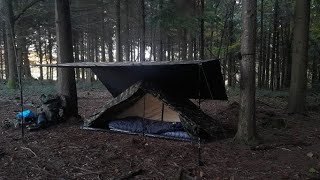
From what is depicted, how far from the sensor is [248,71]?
6.20m

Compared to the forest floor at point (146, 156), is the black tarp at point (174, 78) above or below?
above

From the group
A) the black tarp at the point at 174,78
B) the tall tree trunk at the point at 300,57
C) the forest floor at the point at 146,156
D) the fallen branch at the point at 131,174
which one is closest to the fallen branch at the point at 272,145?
the forest floor at the point at 146,156

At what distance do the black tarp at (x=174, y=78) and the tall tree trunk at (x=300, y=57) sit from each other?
9.35 feet

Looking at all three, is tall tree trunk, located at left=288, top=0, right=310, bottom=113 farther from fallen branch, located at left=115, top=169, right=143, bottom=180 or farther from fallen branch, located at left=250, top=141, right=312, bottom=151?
fallen branch, located at left=115, top=169, right=143, bottom=180

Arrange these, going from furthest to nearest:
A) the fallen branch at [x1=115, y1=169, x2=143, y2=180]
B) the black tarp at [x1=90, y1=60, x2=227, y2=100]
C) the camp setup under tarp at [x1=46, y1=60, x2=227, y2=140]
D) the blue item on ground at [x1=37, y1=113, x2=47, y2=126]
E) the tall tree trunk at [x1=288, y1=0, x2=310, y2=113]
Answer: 1. the tall tree trunk at [x1=288, y1=0, x2=310, y2=113]
2. the blue item on ground at [x1=37, y1=113, x2=47, y2=126]
3. the black tarp at [x1=90, y1=60, x2=227, y2=100]
4. the camp setup under tarp at [x1=46, y1=60, x2=227, y2=140]
5. the fallen branch at [x1=115, y1=169, x2=143, y2=180]

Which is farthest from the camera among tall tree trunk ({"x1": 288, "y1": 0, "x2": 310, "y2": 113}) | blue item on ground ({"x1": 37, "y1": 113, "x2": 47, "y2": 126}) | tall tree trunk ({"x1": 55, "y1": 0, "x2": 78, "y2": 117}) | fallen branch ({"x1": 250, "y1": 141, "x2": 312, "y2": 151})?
tall tree trunk ({"x1": 288, "y1": 0, "x2": 310, "y2": 113})

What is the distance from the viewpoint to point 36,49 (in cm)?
3112

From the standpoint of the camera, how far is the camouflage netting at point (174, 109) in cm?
692

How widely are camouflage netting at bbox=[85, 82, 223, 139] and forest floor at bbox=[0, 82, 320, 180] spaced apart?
0.37 m

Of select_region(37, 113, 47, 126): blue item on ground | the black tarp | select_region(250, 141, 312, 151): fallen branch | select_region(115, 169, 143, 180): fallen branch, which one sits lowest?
select_region(115, 169, 143, 180): fallen branch

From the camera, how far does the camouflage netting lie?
6.92 m

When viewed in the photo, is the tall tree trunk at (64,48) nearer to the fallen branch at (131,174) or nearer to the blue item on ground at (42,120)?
the blue item on ground at (42,120)

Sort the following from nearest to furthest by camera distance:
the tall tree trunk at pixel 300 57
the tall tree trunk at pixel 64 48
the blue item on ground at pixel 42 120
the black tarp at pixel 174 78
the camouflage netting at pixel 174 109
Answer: the camouflage netting at pixel 174 109, the black tarp at pixel 174 78, the blue item on ground at pixel 42 120, the tall tree trunk at pixel 64 48, the tall tree trunk at pixel 300 57

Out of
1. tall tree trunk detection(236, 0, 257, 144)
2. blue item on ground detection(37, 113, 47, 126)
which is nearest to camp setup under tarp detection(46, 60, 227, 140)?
tall tree trunk detection(236, 0, 257, 144)
